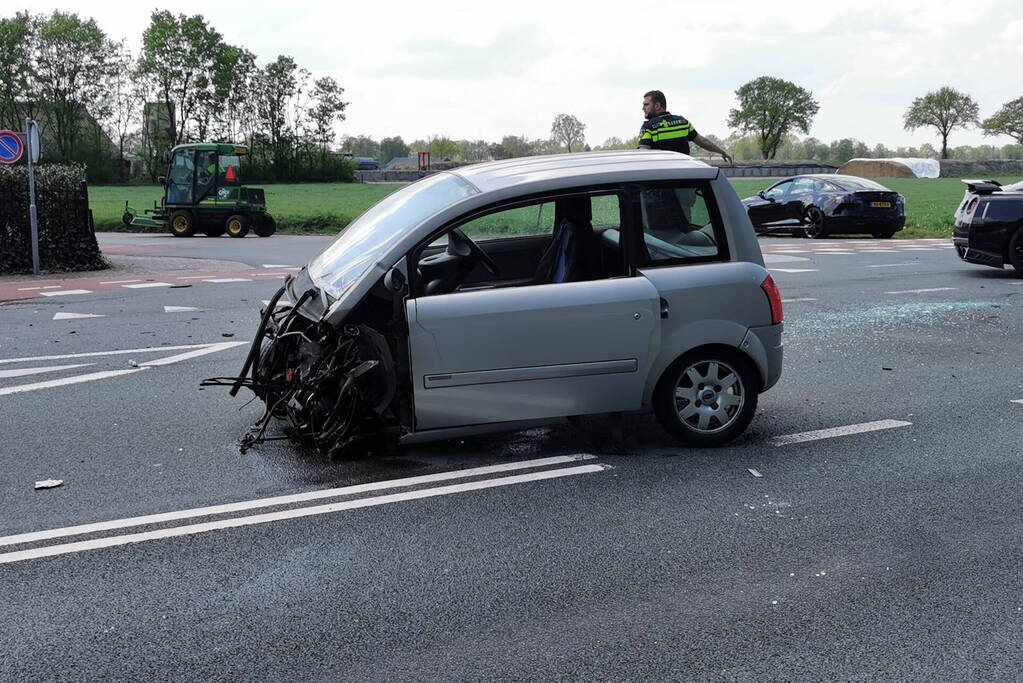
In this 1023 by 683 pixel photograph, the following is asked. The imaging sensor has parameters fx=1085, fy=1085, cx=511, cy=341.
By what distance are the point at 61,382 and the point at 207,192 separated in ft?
75.2

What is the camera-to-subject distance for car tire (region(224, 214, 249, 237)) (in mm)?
30391

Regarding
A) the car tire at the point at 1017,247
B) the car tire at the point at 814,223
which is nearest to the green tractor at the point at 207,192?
the car tire at the point at 814,223

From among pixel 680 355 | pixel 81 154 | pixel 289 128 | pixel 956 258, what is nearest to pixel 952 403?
pixel 680 355

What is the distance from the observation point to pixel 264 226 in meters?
31.0

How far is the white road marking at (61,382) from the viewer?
8.19 metres

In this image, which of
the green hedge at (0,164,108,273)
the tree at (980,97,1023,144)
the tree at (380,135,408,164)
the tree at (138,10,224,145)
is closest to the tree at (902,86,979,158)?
the tree at (980,97,1023,144)

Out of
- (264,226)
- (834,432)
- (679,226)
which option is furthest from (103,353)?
(264,226)

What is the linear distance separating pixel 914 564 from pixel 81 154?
78.9 metres

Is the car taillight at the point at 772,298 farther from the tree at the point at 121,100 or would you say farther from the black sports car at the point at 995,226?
the tree at the point at 121,100

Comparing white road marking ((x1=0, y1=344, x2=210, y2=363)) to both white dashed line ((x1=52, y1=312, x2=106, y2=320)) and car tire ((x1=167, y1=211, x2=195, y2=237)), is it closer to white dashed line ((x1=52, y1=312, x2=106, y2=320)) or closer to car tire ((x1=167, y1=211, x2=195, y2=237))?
white dashed line ((x1=52, y1=312, x2=106, y2=320))

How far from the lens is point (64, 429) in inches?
274

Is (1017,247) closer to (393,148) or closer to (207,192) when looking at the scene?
(207,192)

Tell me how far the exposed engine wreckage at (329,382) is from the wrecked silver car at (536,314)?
0.01 m

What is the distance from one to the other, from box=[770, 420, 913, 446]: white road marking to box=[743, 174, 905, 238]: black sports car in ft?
59.2
